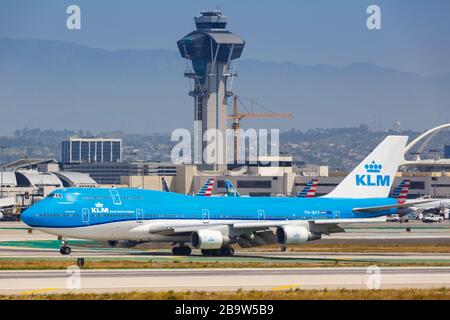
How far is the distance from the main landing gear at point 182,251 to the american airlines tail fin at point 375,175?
15.6m

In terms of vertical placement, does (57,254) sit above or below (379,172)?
below

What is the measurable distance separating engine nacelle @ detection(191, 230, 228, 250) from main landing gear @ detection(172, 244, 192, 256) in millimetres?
2416

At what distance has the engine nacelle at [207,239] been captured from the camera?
85.2 metres

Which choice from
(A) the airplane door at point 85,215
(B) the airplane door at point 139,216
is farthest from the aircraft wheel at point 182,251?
(A) the airplane door at point 85,215

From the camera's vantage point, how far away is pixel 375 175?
320ft

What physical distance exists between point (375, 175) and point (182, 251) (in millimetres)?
20480

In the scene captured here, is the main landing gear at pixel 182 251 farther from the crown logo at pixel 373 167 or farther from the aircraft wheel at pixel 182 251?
the crown logo at pixel 373 167

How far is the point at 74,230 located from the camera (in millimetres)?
84188

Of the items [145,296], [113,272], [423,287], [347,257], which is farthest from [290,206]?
[145,296]
